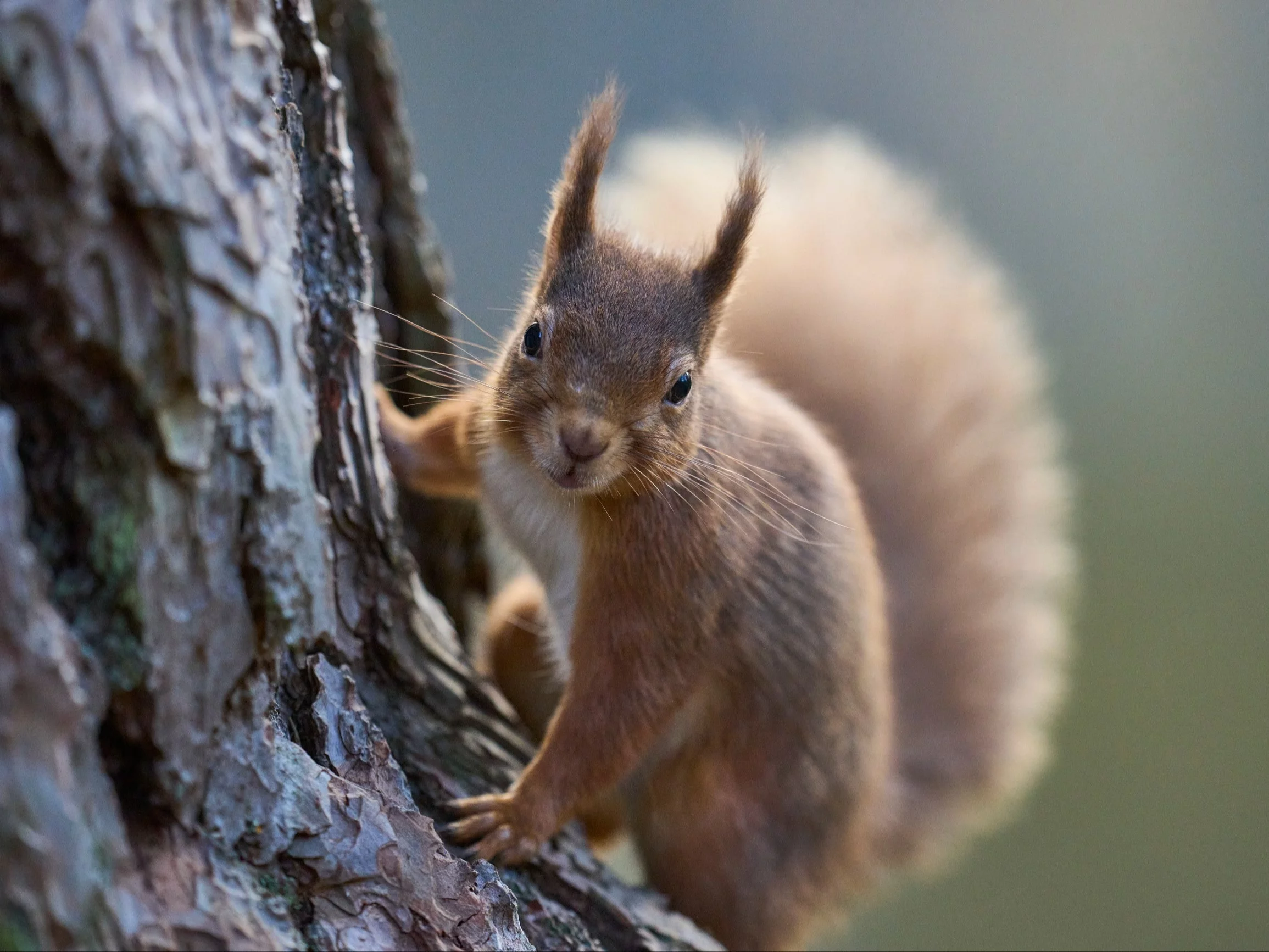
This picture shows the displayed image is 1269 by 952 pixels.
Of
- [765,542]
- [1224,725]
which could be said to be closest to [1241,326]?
[1224,725]

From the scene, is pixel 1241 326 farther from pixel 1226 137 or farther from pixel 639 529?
pixel 639 529

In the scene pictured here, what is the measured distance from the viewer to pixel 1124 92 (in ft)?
8.84

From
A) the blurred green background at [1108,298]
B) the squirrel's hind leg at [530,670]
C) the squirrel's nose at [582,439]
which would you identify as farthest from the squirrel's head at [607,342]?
the blurred green background at [1108,298]

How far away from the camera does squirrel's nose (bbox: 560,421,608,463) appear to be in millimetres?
1038

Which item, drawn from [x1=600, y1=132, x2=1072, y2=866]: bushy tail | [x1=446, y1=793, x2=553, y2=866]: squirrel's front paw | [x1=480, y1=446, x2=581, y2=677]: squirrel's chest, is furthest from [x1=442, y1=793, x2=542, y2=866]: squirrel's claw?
[x1=600, y1=132, x2=1072, y2=866]: bushy tail

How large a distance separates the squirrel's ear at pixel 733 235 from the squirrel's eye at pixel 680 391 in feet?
0.36

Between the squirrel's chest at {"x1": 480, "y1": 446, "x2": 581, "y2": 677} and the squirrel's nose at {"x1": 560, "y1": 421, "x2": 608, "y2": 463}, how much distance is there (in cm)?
18

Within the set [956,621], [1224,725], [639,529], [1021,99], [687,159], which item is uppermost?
[1021,99]

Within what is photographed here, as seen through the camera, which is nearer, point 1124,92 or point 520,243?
point 520,243

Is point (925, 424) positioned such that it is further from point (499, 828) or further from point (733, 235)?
point (499, 828)

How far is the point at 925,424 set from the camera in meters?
1.85

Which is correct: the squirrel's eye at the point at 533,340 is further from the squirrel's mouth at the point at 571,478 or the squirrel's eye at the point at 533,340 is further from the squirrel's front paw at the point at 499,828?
the squirrel's front paw at the point at 499,828

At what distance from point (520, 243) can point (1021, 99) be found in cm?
139

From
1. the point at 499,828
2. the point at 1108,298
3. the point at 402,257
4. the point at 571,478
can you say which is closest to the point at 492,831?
the point at 499,828
